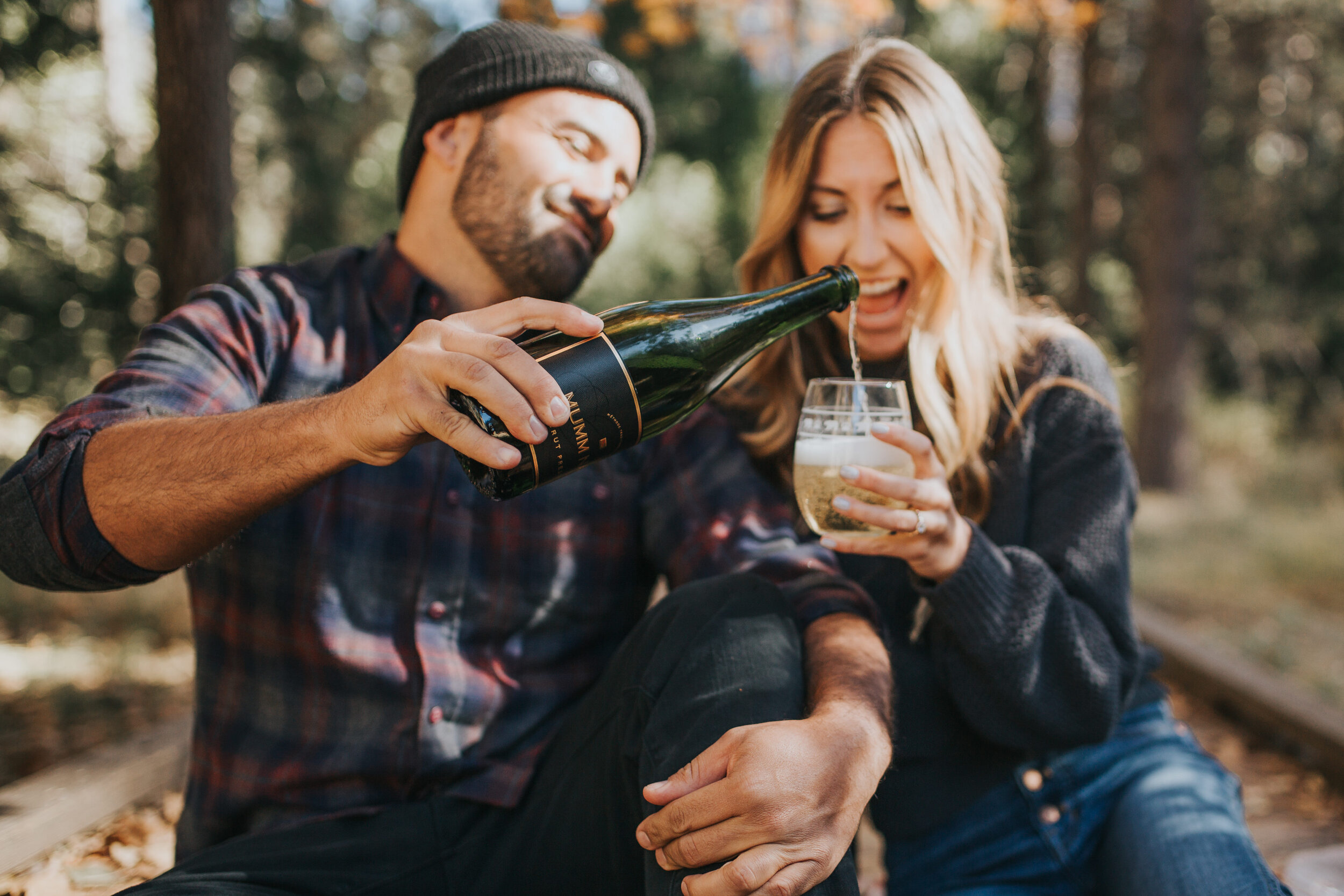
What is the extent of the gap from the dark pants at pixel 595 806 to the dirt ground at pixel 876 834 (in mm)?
990

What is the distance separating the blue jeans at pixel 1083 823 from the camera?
1849mm

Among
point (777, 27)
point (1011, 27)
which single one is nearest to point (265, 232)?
point (777, 27)

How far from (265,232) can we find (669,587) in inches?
463

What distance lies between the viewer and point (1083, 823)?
6.45 feet

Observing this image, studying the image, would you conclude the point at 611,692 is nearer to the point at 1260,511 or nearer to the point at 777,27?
the point at 1260,511

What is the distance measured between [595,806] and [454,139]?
63.4 inches

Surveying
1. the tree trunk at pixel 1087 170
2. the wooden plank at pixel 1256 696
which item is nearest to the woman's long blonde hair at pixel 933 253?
the wooden plank at pixel 1256 696

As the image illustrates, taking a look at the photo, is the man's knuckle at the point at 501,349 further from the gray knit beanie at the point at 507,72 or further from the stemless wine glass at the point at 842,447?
the gray knit beanie at the point at 507,72

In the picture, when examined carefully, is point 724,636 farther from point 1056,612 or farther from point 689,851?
point 1056,612

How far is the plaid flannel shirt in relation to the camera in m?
1.86

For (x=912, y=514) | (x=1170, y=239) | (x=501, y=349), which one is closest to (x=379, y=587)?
(x=501, y=349)

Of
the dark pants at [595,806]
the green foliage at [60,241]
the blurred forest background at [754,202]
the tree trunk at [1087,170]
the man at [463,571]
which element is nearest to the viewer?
the man at [463,571]

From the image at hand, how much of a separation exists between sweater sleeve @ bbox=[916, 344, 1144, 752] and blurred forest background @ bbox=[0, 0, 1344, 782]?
32.9 inches

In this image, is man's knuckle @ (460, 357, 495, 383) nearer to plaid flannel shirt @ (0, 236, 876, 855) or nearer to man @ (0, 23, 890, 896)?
man @ (0, 23, 890, 896)
